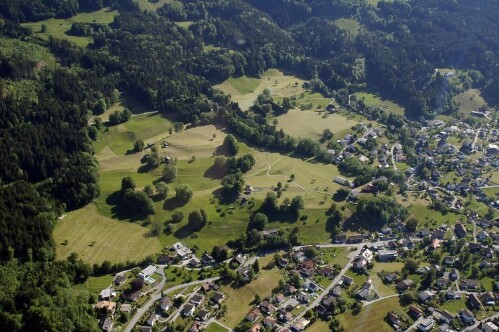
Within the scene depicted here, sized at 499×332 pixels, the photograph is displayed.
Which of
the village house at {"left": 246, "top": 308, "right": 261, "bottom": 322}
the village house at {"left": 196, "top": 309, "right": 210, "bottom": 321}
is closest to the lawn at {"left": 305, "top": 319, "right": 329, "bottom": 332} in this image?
the village house at {"left": 246, "top": 308, "right": 261, "bottom": 322}

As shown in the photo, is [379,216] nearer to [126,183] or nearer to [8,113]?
[126,183]

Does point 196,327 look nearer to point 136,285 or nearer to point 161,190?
point 136,285

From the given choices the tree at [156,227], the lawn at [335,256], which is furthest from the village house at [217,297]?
the lawn at [335,256]

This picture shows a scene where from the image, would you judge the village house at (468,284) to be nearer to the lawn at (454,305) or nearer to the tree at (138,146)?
the lawn at (454,305)

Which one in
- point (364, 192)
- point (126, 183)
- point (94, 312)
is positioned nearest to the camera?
point (94, 312)

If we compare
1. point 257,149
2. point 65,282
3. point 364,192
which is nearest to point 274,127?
point 257,149

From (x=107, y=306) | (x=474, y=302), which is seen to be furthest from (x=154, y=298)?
(x=474, y=302)
